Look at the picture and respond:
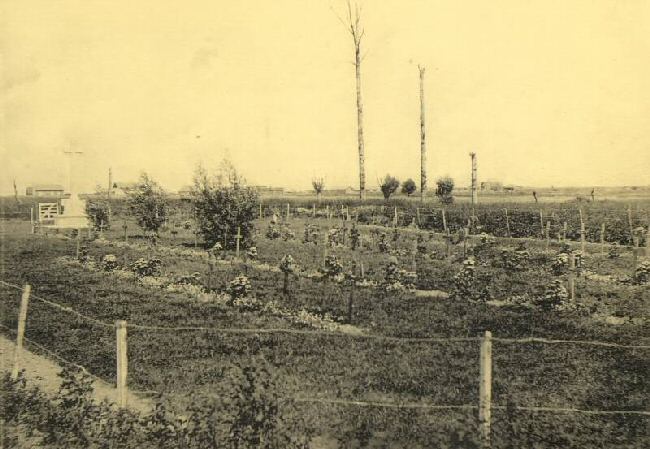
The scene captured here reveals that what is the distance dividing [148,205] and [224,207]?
23.9ft

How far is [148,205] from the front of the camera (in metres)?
28.9

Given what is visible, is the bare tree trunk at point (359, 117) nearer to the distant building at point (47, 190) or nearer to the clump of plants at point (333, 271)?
the clump of plants at point (333, 271)

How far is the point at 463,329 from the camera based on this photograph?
11.4 m

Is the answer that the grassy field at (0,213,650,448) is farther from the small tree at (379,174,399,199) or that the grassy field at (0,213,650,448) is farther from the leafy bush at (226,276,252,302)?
the small tree at (379,174,399,199)

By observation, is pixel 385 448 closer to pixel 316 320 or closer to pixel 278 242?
pixel 316 320

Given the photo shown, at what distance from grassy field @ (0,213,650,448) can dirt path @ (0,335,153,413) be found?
312 millimetres

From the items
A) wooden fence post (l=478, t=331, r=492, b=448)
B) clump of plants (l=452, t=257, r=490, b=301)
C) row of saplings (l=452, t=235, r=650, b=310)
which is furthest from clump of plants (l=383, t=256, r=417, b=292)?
wooden fence post (l=478, t=331, r=492, b=448)

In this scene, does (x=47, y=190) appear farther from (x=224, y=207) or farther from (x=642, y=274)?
(x=642, y=274)

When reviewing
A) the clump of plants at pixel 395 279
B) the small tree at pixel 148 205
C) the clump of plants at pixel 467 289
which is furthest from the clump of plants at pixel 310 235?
the clump of plants at pixel 467 289

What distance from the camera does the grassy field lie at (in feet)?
22.3

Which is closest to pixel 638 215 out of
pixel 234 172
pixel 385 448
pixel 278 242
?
pixel 278 242

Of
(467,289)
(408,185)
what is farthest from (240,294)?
(408,185)

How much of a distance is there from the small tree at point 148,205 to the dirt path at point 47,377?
59.2 ft

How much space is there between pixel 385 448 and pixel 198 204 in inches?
772
